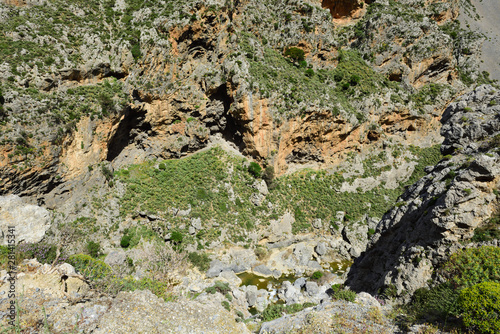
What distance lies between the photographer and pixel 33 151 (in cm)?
2516

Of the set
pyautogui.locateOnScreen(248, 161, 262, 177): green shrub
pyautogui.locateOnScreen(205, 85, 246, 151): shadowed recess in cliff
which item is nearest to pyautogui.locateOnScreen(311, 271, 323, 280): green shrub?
pyautogui.locateOnScreen(248, 161, 262, 177): green shrub

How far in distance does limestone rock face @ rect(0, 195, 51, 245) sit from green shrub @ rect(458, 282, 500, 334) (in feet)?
99.0

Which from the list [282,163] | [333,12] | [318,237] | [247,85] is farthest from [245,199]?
[333,12]

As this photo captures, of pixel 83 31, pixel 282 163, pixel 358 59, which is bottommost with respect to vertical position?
pixel 282 163

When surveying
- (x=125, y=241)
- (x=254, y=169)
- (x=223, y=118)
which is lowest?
(x=125, y=241)

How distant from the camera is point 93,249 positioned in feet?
87.5

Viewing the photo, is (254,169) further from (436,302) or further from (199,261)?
(436,302)

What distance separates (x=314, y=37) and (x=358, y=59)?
11363 millimetres

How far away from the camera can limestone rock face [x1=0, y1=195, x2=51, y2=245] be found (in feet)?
69.8

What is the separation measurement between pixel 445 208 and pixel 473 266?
352cm

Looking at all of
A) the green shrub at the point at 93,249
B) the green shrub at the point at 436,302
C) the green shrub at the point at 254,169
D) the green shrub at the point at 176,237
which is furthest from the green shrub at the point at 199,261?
the green shrub at the point at 436,302

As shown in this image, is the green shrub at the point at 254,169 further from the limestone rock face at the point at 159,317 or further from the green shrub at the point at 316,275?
the limestone rock face at the point at 159,317

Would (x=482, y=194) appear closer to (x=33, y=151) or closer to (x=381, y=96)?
(x=381, y=96)

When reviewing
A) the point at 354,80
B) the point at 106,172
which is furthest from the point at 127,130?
the point at 354,80
